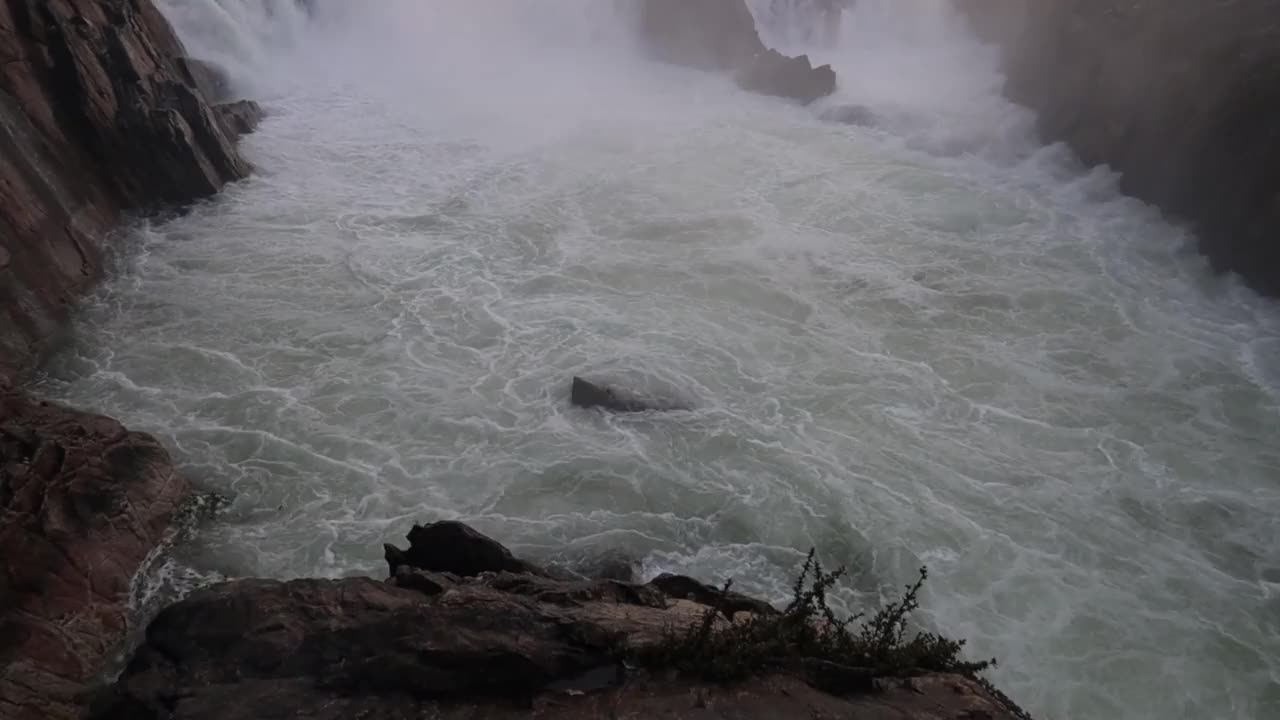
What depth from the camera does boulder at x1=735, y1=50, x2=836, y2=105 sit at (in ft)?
122

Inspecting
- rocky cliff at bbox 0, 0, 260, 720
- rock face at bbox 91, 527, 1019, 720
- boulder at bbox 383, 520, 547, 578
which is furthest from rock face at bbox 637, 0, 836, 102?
rock face at bbox 91, 527, 1019, 720

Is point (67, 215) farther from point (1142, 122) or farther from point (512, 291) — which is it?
point (1142, 122)

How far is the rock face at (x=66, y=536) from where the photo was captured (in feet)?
27.5

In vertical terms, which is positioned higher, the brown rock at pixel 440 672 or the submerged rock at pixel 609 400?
the brown rock at pixel 440 672

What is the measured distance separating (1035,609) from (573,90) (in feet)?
105

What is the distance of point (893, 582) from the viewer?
11.4 m

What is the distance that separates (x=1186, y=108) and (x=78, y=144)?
91.7ft

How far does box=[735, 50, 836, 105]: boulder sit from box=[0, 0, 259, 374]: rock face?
24.6m

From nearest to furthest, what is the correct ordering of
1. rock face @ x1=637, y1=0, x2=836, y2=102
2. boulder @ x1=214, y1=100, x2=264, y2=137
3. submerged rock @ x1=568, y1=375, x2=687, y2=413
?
submerged rock @ x1=568, y1=375, x2=687, y2=413 < boulder @ x1=214, y1=100, x2=264, y2=137 < rock face @ x1=637, y1=0, x2=836, y2=102

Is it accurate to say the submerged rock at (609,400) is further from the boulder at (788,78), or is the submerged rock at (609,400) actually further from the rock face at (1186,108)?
the boulder at (788,78)

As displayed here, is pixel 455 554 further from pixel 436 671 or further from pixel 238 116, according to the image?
pixel 238 116

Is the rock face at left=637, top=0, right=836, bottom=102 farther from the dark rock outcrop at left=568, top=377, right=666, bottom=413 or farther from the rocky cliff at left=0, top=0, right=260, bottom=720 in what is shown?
the dark rock outcrop at left=568, top=377, right=666, bottom=413

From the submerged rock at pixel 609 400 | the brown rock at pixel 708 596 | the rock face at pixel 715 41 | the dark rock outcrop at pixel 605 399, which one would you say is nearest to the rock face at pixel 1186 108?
the rock face at pixel 715 41

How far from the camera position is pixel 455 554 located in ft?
30.1
